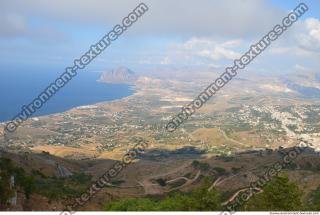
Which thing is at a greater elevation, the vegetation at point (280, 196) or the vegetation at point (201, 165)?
the vegetation at point (280, 196)

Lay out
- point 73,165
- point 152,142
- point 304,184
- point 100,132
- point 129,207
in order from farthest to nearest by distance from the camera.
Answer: point 100,132
point 152,142
point 73,165
point 304,184
point 129,207

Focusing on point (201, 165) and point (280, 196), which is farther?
point (201, 165)

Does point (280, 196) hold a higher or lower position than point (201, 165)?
higher

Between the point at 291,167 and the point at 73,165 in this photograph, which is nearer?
the point at 291,167

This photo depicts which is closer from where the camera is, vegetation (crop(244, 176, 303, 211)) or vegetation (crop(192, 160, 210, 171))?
vegetation (crop(244, 176, 303, 211))

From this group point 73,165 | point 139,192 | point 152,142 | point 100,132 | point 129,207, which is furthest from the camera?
point 100,132

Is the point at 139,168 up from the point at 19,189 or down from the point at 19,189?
down

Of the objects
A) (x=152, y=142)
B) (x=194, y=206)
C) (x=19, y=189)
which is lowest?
(x=152, y=142)

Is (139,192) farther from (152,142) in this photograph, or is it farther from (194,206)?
(152,142)

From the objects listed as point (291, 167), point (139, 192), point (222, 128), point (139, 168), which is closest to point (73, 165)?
point (139, 168)

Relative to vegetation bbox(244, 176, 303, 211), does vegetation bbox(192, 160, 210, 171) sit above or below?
below

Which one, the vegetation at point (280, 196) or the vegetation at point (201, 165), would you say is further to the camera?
the vegetation at point (201, 165)
